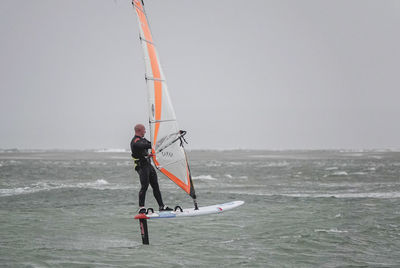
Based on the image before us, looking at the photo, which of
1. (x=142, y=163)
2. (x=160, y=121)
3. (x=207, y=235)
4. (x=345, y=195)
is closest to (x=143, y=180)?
(x=142, y=163)

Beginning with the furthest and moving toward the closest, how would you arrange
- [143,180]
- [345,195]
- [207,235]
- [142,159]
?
[345,195] → [207,235] → [142,159] → [143,180]

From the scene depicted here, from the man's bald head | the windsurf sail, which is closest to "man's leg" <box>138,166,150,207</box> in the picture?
the windsurf sail

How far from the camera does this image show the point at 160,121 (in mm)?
9945

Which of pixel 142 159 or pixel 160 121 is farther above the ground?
pixel 160 121

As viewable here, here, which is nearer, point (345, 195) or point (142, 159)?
point (142, 159)

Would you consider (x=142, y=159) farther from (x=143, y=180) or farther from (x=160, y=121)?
(x=160, y=121)

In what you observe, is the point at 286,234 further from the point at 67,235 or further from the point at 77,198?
the point at 77,198

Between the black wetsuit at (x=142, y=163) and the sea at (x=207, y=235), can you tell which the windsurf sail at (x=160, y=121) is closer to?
the black wetsuit at (x=142, y=163)

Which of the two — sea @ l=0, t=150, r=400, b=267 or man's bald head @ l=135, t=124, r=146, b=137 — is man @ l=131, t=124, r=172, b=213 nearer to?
man's bald head @ l=135, t=124, r=146, b=137

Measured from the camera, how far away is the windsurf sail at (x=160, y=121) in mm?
9773

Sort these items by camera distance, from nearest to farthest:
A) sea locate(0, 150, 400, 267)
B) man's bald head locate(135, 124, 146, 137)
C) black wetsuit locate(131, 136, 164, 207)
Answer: sea locate(0, 150, 400, 267), black wetsuit locate(131, 136, 164, 207), man's bald head locate(135, 124, 146, 137)

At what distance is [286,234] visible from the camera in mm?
12148

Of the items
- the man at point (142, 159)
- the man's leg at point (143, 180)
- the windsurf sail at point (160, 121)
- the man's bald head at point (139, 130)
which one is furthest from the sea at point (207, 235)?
the man's bald head at point (139, 130)

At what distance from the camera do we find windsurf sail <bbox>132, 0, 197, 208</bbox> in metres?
9.77
